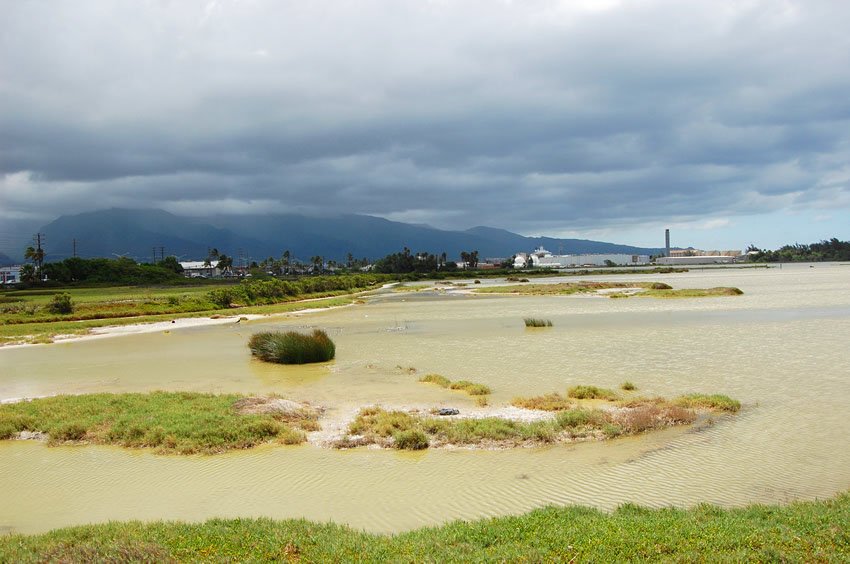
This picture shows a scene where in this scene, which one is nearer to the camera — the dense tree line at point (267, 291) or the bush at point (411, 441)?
the bush at point (411, 441)

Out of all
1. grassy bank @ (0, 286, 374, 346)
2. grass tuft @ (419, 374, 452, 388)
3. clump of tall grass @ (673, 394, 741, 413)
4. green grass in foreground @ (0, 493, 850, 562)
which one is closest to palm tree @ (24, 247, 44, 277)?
grassy bank @ (0, 286, 374, 346)

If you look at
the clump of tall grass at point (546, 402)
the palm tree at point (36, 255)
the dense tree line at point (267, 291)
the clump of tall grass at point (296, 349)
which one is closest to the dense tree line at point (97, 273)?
the palm tree at point (36, 255)

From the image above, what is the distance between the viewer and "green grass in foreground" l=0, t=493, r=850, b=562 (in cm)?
645

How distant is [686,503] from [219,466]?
8595mm

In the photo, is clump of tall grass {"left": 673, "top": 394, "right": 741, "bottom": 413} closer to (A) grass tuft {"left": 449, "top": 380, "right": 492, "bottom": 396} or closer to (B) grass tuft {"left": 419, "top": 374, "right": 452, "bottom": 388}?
(A) grass tuft {"left": 449, "top": 380, "right": 492, "bottom": 396}

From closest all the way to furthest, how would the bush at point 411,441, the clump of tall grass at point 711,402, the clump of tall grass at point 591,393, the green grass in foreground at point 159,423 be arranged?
the bush at point 411,441
the green grass in foreground at point 159,423
the clump of tall grass at point 711,402
the clump of tall grass at point 591,393

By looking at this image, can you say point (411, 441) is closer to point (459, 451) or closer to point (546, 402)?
point (459, 451)

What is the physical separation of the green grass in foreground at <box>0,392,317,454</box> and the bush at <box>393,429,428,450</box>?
2349 millimetres

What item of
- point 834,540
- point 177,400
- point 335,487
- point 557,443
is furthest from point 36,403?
point 834,540

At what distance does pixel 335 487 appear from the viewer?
34.4 feet

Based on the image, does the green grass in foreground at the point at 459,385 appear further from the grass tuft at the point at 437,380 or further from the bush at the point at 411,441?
the bush at the point at 411,441

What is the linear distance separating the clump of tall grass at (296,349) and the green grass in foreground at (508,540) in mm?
18789

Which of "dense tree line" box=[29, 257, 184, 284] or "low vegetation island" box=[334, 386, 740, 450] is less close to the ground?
"dense tree line" box=[29, 257, 184, 284]

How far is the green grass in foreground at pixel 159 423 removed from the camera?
13359 mm
